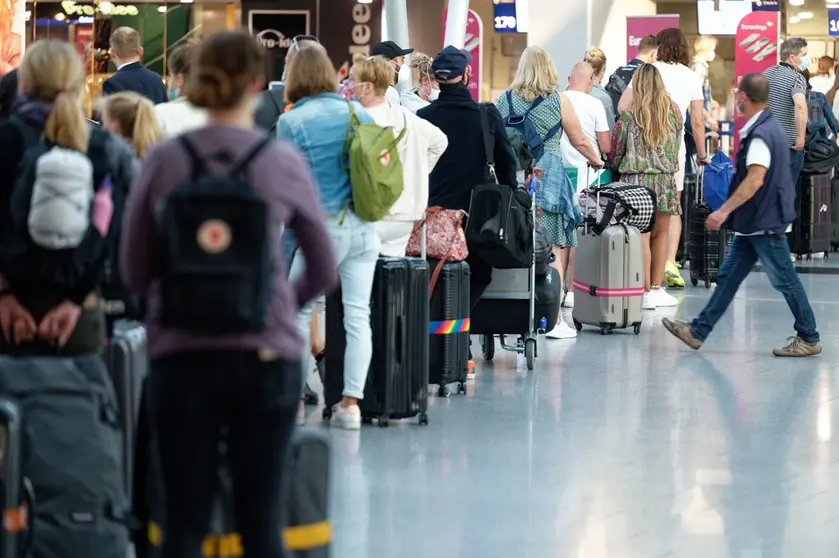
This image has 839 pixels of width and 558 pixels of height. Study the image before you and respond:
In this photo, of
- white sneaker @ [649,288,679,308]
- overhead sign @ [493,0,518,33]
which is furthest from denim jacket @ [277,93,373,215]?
overhead sign @ [493,0,518,33]

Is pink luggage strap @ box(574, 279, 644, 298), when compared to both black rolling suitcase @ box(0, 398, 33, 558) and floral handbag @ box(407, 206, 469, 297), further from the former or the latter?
black rolling suitcase @ box(0, 398, 33, 558)

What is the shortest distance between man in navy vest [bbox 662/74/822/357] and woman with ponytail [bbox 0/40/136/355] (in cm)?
536

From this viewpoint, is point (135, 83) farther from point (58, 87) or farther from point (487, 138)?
point (58, 87)

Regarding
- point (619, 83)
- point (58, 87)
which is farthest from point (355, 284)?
point (619, 83)

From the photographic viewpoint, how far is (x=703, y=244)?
1330 cm

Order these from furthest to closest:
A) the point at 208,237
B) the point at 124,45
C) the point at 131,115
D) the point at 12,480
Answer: the point at 124,45 < the point at 131,115 < the point at 12,480 < the point at 208,237

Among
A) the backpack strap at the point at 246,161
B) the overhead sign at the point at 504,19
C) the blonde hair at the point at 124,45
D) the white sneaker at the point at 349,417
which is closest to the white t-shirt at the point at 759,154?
the white sneaker at the point at 349,417

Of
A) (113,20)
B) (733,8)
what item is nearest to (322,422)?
Result: (733,8)

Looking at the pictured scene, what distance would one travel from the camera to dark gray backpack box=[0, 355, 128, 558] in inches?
158

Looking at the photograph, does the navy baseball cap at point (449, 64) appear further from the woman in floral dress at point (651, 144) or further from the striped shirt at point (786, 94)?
the striped shirt at point (786, 94)

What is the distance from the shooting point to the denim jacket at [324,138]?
6.37m

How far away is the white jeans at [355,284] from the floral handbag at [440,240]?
0.98 meters

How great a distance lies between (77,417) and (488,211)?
13.4ft

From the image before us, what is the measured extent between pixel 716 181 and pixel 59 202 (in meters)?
10.3
